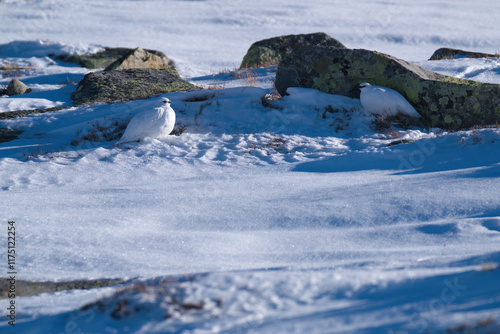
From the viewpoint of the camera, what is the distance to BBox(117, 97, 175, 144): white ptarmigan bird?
5.94m

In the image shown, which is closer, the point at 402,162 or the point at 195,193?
the point at 195,193

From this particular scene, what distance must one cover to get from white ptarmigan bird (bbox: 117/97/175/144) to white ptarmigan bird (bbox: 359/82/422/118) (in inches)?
116

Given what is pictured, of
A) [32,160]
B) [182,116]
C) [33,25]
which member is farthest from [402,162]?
[33,25]

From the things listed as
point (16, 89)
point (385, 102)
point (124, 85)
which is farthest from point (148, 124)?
point (16, 89)

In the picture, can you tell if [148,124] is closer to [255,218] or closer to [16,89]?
[255,218]

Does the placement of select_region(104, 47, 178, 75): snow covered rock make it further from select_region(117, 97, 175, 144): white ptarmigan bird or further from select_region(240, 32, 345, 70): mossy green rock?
select_region(117, 97, 175, 144): white ptarmigan bird

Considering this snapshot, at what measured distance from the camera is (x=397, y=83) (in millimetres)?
6781

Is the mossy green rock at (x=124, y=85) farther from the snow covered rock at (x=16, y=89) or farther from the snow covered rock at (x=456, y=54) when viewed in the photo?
the snow covered rock at (x=456, y=54)

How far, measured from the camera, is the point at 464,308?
1903 mm

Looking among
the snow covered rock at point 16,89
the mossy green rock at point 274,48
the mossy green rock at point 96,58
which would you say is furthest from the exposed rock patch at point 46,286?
the mossy green rock at point 96,58

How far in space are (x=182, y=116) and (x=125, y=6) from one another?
3118 cm

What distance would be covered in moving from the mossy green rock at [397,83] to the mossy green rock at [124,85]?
286 centimetres

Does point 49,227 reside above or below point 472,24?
below

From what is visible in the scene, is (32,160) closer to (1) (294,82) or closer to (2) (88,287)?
(2) (88,287)
